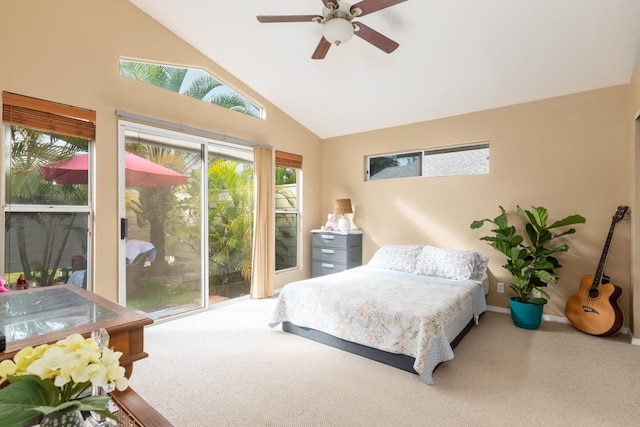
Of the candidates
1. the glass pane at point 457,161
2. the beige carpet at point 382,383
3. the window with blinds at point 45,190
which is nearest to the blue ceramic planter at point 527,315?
the beige carpet at point 382,383

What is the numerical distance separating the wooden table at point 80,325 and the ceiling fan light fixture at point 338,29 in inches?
84.2

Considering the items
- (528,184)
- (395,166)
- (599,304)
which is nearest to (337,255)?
(395,166)

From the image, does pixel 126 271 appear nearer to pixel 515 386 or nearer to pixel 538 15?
pixel 515 386

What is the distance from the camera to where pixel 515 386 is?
2.24 meters

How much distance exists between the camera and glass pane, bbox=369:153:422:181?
4.59 meters

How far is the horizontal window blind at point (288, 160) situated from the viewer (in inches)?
189

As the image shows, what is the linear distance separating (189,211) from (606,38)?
4441 mm

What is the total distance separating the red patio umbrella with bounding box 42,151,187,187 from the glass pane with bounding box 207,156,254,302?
0.50m

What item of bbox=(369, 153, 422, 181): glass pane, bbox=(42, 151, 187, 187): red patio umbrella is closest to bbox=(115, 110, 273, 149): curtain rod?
bbox=(42, 151, 187, 187): red patio umbrella

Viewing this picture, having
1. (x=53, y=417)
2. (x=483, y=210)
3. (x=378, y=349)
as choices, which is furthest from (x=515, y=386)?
(x=53, y=417)

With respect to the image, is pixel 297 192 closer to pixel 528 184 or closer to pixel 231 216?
pixel 231 216

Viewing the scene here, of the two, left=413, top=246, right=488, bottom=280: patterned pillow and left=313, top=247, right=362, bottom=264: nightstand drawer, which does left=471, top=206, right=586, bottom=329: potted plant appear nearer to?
left=413, top=246, right=488, bottom=280: patterned pillow

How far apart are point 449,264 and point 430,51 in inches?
90.6

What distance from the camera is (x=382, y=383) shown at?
7.45 feet
